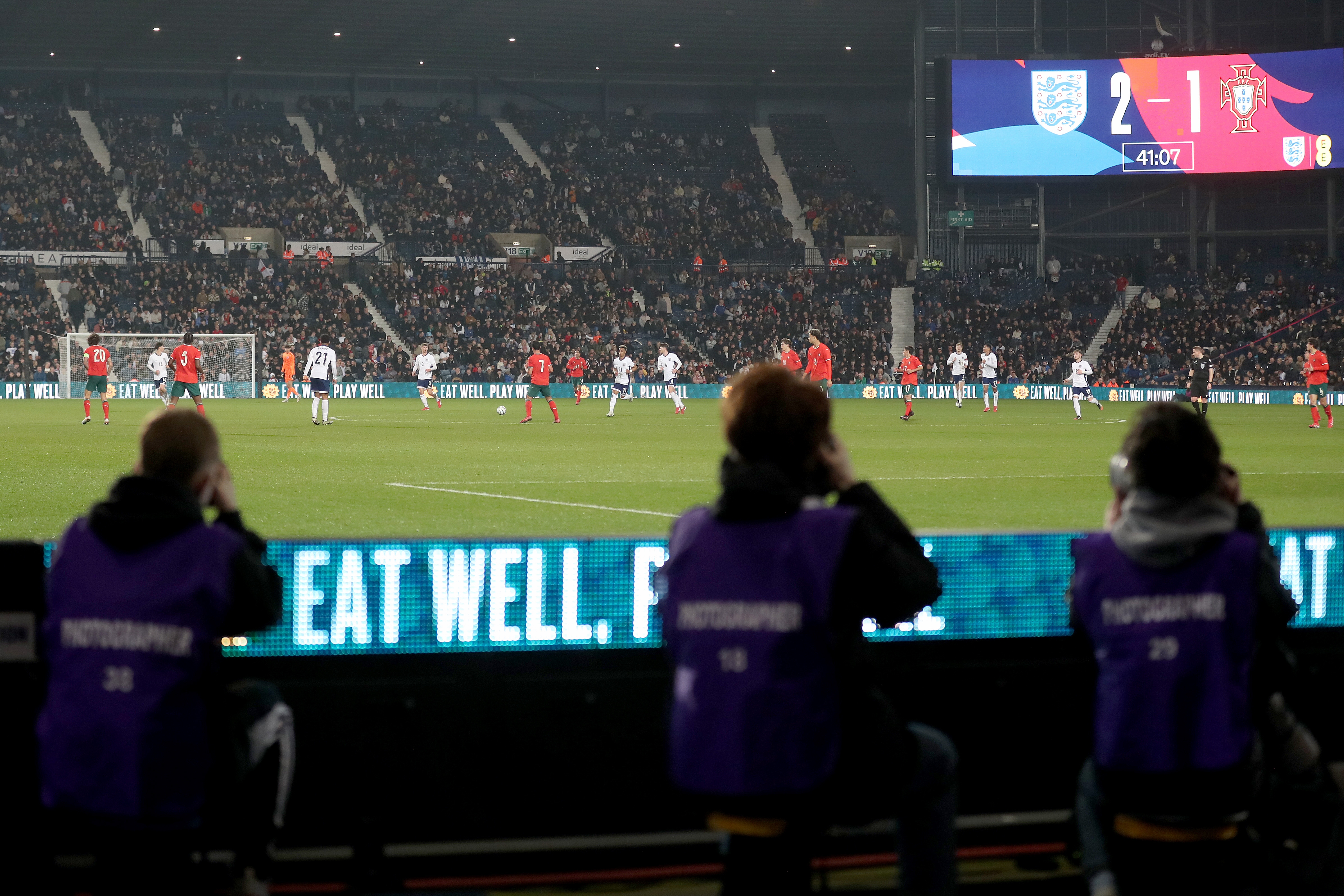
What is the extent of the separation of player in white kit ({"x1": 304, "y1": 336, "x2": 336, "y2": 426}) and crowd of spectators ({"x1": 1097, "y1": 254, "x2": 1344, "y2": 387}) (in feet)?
96.0

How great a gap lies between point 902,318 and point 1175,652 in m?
52.7

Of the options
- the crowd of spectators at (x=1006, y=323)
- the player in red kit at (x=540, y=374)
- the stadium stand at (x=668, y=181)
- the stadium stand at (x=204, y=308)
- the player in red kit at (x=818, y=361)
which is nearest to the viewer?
the player in red kit at (x=818, y=361)

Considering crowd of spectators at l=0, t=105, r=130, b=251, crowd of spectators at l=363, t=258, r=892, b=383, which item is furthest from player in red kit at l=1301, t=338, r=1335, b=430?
crowd of spectators at l=0, t=105, r=130, b=251

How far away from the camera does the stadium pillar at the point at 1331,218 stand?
48594 mm

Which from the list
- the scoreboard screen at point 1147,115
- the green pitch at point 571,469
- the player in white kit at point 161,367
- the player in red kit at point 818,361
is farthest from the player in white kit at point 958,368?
the player in white kit at point 161,367

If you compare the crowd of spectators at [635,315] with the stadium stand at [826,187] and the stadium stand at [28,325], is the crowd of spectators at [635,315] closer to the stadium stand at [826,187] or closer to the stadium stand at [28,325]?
the stadium stand at [826,187]

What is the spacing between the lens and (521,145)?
6238cm

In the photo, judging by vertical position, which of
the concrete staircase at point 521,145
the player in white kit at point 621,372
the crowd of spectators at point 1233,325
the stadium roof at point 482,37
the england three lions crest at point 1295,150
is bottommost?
the player in white kit at point 621,372

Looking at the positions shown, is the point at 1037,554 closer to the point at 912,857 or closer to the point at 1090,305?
the point at 912,857

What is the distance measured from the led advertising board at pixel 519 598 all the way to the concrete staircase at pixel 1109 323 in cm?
4834

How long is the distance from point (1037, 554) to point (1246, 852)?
1277 millimetres

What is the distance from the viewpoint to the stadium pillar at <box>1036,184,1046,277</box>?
5175 centimetres

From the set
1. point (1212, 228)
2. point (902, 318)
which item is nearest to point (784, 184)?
point (902, 318)

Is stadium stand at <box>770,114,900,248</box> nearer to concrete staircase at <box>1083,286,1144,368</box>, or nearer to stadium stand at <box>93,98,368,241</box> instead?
concrete staircase at <box>1083,286,1144,368</box>
